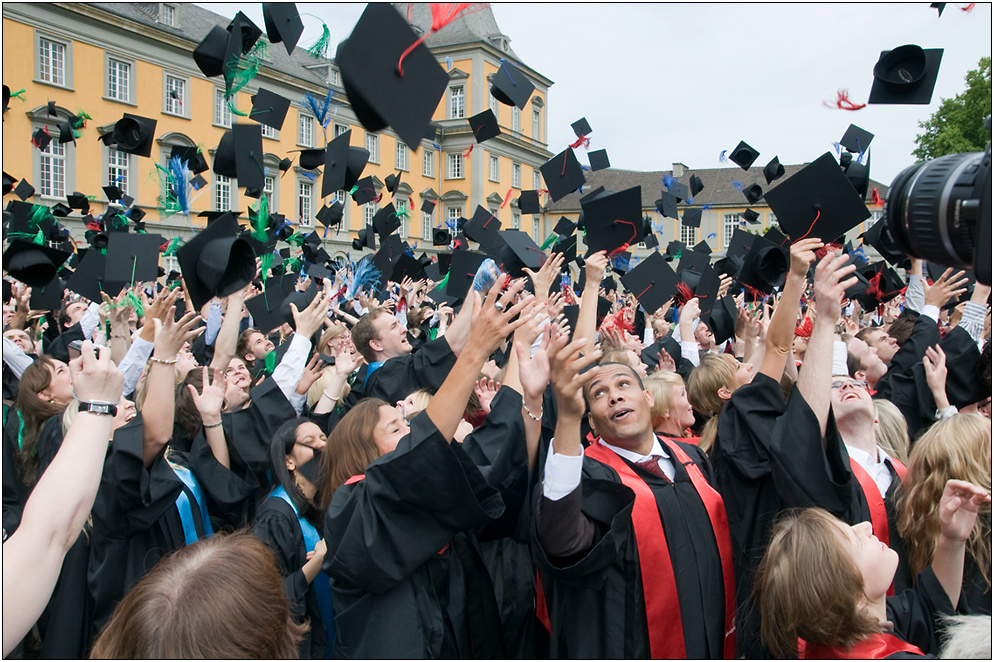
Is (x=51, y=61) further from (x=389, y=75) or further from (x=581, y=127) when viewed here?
(x=389, y=75)

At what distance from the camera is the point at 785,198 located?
9.82ft

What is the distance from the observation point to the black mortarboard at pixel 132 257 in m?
4.96

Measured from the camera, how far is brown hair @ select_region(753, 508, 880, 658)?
1.81 m

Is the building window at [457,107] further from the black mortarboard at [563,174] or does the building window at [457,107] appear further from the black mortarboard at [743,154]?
the black mortarboard at [563,174]

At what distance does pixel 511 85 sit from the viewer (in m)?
5.47

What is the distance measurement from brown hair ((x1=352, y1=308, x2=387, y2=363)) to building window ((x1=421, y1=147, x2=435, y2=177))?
30.8 meters

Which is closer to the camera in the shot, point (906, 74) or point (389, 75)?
point (389, 75)

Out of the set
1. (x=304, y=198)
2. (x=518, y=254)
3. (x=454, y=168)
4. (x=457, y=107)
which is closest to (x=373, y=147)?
(x=304, y=198)

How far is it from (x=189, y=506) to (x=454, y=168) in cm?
3598

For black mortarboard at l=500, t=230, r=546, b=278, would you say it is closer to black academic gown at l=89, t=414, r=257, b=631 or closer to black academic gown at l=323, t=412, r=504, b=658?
black academic gown at l=89, t=414, r=257, b=631

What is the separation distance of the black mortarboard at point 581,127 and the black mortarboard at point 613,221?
3855 mm

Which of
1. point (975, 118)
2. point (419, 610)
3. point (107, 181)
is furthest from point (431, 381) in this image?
point (975, 118)

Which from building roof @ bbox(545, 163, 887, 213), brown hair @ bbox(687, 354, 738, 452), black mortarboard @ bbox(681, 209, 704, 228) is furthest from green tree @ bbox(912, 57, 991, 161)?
brown hair @ bbox(687, 354, 738, 452)

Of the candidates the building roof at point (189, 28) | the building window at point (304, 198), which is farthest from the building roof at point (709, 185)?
the building roof at point (189, 28)
